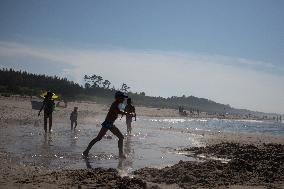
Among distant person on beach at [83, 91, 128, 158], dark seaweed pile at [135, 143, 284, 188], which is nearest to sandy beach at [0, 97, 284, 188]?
dark seaweed pile at [135, 143, 284, 188]

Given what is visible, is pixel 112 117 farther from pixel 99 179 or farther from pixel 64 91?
pixel 64 91

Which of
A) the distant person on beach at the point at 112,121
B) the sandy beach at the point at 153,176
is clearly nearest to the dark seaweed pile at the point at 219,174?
the sandy beach at the point at 153,176

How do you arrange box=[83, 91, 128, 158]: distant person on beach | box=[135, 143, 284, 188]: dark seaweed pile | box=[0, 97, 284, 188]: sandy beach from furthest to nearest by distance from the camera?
box=[83, 91, 128, 158]: distant person on beach < box=[135, 143, 284, 188]: dark seaweed pile < box=[0, 97, 284, 188]: sandy beach

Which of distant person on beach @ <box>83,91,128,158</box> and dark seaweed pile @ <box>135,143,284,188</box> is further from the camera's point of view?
distant person on beach @ <box>83,91,128,158</box>

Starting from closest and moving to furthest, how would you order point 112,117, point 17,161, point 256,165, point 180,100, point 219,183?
point 219,183, point 17,161, point 256,165, point 112,117, point 180,100

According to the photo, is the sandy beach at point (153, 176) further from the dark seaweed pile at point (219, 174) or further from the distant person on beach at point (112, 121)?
the distant person on beach at point (112, 121)

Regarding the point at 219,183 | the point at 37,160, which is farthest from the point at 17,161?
the point at 219,183

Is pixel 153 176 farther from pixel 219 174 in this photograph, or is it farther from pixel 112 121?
pixel 112 121

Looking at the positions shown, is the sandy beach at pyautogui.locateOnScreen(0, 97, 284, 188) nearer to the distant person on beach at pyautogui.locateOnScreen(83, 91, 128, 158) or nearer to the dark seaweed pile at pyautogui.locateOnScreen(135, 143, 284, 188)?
the dark seaweed pile at pyautogui.locateOnScreen(135, 143, 284, 188)

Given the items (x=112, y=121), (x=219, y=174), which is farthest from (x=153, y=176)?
(x=112, y=121)

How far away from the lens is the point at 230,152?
41.0 feet

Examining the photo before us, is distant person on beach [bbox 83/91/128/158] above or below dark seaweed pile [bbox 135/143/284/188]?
above

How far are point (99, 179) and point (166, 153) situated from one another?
5.46 metres

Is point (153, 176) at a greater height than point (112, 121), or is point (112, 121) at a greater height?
point (112, 121)
